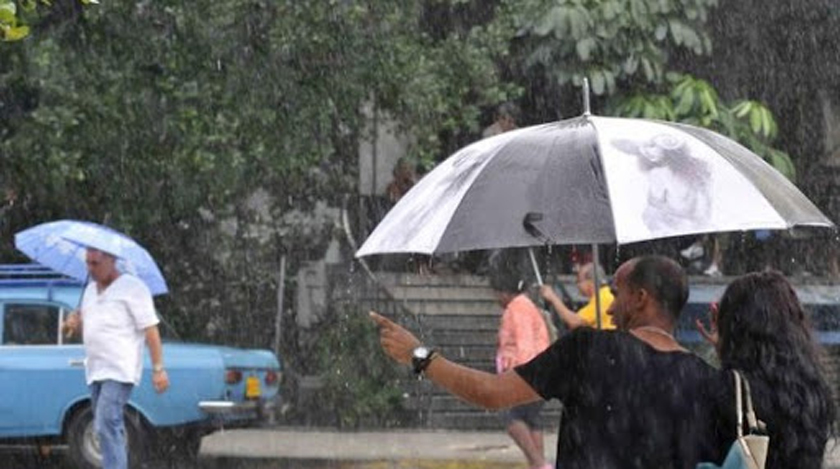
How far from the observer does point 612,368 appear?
4836 mm

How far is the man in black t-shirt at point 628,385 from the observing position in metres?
4.78

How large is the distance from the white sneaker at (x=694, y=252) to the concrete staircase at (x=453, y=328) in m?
2.20

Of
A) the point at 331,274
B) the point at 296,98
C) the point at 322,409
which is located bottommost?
the point at 322,409

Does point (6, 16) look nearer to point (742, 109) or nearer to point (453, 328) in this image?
point (742, 109)

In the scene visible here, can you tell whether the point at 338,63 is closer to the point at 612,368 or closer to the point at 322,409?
the point at 322,409

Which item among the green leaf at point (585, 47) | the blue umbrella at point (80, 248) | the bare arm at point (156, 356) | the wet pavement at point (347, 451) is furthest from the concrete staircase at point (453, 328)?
the bare arm at point (156, 356)

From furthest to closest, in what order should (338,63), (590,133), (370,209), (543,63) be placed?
1. (370,209)
2. (543,63)
3. (338,63)
4. (590,133)

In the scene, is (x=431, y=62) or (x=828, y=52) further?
(x=828, y=52)

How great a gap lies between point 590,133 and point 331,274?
12522 millimetres

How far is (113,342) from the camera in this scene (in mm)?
10562

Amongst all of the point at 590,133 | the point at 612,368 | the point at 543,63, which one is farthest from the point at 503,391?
the point at 543,63

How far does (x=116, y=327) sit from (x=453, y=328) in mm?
7452

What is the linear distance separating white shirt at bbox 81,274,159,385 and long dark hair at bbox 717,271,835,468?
615cm

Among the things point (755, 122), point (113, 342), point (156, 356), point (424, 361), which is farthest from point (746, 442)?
point (755, 122)
